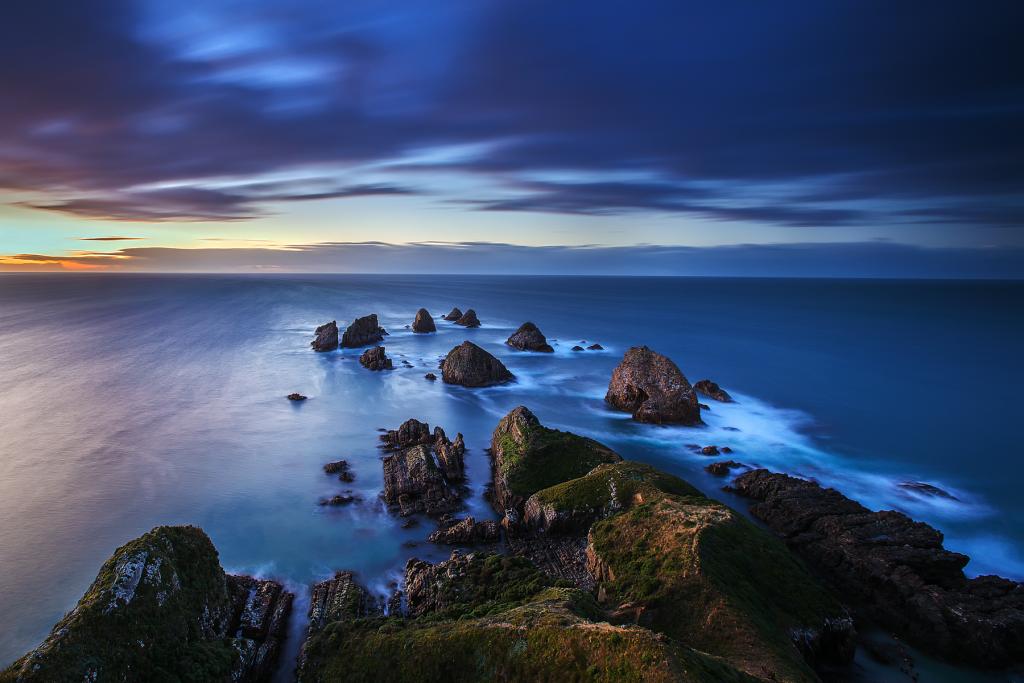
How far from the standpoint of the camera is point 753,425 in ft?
106

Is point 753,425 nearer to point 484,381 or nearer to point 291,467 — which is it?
point 484,381

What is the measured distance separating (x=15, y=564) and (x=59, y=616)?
4.41 meters

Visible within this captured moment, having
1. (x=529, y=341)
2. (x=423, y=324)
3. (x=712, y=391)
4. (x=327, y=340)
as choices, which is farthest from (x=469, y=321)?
(x=712, y=391)

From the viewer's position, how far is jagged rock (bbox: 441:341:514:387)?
40469 millimetres

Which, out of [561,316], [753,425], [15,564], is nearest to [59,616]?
[15,564]

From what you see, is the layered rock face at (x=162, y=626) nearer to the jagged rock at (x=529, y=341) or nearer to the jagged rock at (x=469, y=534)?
the jagged rock at (x=469, y=534)

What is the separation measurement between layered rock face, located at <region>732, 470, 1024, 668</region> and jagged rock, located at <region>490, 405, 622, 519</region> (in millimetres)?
7281

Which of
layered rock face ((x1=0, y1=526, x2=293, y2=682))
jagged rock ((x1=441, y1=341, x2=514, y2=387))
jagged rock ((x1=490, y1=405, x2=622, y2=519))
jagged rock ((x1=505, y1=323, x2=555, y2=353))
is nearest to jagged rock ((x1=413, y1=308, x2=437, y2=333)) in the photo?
jagged rock ((x1=505, y1=323, x2=555, y2=353))

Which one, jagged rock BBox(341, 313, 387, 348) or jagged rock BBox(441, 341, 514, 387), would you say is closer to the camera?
jagged rock BBox(441, 341, 514, 387)

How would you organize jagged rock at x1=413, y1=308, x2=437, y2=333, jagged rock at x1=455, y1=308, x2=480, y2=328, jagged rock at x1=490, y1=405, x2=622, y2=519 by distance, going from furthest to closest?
jagged rock at x1=455, y1=308, x2=480, y2=328
jagged rock at x1=413, y1=308, x2=437, y2=333
jagged rock at x1=490, y1=405, x2=622, y2=519

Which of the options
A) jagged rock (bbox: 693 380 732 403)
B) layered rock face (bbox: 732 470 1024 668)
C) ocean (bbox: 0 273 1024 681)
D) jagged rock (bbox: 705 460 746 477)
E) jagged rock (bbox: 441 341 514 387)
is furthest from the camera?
jagged rock (bbox: 441 341 514 387)

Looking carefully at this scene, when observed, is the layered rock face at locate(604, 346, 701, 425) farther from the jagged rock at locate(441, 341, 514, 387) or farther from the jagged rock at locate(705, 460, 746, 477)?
the jagged rock at locate(441, 341, 514, 387)

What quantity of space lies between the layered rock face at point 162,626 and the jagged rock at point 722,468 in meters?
19.1

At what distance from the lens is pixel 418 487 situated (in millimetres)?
20984
